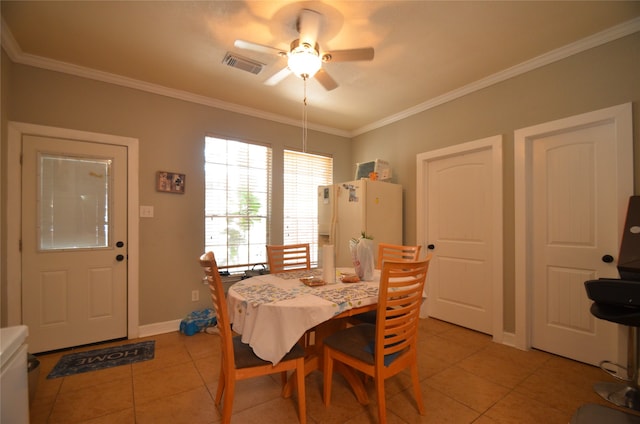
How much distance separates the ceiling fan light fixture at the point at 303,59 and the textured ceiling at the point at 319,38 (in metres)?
0.26

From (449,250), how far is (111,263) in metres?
3.61

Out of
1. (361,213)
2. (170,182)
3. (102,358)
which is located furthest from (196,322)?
(361,213)

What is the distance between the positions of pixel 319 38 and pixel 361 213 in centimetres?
185

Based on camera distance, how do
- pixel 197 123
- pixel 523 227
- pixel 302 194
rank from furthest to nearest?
pixel 302 194, pixel 197 123, pixel 523 227

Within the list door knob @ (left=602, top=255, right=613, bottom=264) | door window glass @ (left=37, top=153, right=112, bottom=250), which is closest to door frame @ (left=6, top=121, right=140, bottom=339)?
door window glass @ (left=37, top=153, right=112, bottom=250)

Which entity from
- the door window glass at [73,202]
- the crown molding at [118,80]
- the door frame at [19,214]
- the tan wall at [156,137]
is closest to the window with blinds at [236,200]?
the tan wall at [156,137]

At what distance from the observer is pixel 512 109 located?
2.76 meters

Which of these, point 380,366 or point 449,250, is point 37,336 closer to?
point 380,366

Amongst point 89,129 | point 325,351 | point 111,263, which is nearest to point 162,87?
point 89,129

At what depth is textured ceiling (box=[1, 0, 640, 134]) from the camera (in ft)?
6.38

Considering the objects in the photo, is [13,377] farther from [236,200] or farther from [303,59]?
[236,200]

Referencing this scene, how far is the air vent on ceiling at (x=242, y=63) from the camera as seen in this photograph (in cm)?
249

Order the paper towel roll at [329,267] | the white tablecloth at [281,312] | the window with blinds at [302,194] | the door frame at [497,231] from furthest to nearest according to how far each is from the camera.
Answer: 1. the window with blinds at [302,194]
2. the door frame at [497,231]
3. the paper towel roll at [329,267]
4. the white tablecloth at [281,312]

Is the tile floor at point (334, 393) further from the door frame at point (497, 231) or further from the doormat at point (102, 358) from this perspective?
the door frame at point (497, 231)
